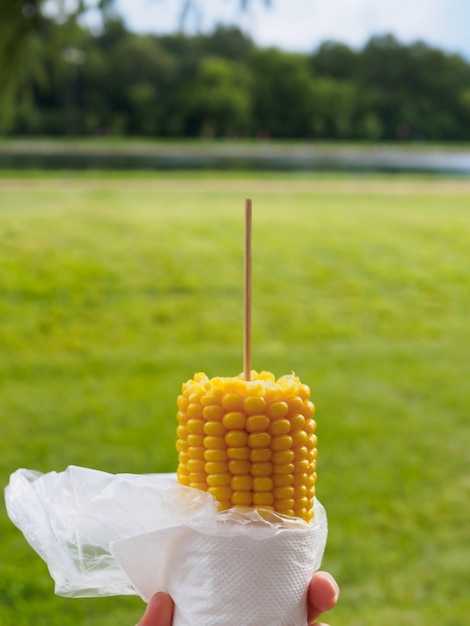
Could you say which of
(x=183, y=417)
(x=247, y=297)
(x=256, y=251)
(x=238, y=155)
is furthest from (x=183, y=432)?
(x=238, y=155)

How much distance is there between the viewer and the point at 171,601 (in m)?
0.67

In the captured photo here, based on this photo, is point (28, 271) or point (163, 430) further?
point (28, 271)

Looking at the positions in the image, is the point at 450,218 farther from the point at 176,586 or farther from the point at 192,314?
the point at 176,586

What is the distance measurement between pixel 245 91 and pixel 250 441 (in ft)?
22.9

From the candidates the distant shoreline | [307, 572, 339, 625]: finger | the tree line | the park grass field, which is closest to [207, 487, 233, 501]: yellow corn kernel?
[307, 572, 339, 625]: finger

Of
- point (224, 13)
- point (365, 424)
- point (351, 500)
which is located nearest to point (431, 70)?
point (224, 13)

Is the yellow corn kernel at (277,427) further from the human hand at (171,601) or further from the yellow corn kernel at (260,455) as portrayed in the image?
the human hand at (171,601)

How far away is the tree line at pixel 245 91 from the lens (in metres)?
6.93

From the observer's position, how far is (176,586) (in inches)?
25.9

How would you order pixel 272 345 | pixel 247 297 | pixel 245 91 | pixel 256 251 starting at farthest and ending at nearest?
pixel 245 91 → pixel 256 251 → pixel 272 345 → pixel 247 297

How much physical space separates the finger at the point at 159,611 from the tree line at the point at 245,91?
648 cm

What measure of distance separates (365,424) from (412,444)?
204 millimetres

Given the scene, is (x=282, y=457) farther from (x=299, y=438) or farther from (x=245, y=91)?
(x=245, y=91)

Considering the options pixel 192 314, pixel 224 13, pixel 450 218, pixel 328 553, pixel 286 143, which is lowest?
pixel 328 553
